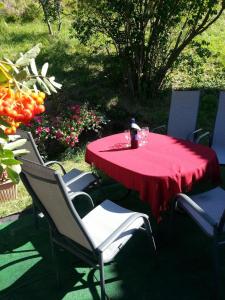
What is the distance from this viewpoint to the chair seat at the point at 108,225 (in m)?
2.85

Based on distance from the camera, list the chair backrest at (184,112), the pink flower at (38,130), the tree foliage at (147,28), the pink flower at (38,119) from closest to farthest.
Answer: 1. the chair backrest at (184,112)
2. the pink flower at (38,130)
3. the pink flower at (38,119)
4. the tree foliage at (147,28)

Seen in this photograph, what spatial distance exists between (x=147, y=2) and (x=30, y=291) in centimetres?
486

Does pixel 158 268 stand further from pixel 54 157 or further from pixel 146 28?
pixel 146 28

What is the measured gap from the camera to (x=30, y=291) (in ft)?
10.3

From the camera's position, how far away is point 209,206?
3.37 meters

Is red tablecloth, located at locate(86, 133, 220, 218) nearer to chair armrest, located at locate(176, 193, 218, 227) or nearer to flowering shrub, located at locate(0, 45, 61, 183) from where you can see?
chair armrest, located at locate(176, 193, 218, 227)

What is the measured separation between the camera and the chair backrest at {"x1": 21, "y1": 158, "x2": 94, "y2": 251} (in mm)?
2586

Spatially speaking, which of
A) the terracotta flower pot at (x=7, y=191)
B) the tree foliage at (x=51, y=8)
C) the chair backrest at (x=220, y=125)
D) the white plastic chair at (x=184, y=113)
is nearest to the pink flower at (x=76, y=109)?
the white plastic chair at (x=184, y=113)

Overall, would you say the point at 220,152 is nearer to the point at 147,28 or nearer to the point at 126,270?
the point at 126,270

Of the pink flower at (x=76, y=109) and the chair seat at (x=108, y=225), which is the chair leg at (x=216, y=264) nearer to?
the chair seat at (x=108, y=225)

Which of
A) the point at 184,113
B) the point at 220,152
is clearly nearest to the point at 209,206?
the point at 220,152

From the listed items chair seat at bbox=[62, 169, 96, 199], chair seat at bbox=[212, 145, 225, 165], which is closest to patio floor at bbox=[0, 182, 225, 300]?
chair seat at bbox=[62, 169, 96, 199]

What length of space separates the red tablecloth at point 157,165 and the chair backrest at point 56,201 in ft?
2.63

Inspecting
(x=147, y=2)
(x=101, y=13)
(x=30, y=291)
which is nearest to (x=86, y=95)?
(x=101, y=13)
